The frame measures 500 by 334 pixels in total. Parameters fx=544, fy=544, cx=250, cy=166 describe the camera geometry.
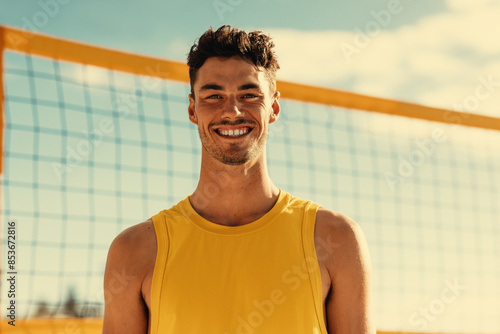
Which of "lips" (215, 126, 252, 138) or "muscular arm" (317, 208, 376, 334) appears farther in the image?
"lips" (215, 126, 252, 138)

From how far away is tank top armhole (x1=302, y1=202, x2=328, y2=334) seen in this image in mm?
2076

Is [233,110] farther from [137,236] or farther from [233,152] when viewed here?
[137,236]

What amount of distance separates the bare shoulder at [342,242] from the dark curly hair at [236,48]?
2.15 feet

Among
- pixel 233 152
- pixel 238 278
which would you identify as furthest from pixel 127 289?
pixel 233 152

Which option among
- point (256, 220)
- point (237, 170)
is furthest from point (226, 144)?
point (256, 220)

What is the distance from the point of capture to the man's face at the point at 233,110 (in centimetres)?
223

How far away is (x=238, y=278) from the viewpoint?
2.10 m

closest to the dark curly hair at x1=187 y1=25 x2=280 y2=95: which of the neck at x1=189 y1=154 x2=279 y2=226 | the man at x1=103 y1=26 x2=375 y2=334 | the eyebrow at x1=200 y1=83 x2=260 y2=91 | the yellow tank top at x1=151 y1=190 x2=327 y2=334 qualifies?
the man at x1=103 y1=26 x2=375 y2=334

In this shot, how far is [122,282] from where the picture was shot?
218 cm

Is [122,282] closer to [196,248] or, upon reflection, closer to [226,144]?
[196,248]

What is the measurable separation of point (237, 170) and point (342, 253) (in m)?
0.55

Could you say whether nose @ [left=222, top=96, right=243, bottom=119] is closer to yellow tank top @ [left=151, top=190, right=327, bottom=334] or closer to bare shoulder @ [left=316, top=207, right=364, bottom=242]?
yellow tank top @ [left=151, top=190, right=327, bottom=334]

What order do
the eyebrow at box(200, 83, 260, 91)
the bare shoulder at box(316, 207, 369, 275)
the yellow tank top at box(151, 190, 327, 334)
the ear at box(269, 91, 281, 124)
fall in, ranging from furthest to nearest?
the ear at box(269, 91, 281, 124) → the eyebrow at box(200, 83, 260, 91) → the bare shoulder at box(316, 207, 369, 275) → the yellow tank top at box(151, 190, 327, 334)

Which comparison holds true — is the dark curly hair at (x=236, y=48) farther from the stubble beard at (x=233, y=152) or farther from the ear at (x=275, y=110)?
the stubble beard at (x=233, y=152)
